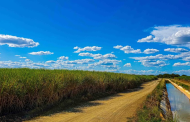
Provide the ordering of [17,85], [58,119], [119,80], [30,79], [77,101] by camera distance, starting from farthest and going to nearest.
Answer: [119,80]
[77,101]
[30,79]
[17,85]
[58,119]

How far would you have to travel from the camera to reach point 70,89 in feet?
35.0

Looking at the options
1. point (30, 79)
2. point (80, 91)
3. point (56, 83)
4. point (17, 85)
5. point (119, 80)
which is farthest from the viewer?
point (119, 80)

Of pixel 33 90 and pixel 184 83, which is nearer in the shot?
pixel 33 90

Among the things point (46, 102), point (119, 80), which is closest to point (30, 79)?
point (46, 102)

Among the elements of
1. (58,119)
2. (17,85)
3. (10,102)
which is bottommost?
(58,119)

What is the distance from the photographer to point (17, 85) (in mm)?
7535

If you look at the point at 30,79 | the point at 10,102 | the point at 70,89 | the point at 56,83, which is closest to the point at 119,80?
the point at 70,89

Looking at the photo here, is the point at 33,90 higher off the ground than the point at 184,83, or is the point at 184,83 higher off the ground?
Result: the point at 184,83

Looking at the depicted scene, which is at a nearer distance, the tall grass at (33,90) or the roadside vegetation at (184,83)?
the tall grass at (33,90)

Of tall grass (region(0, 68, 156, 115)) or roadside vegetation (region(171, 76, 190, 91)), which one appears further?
roadside vegetation (region(171, 76, 190, 91))

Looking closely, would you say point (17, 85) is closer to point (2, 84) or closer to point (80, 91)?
point (2, 84)

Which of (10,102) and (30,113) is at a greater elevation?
(10,102)

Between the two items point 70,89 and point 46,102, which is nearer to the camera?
point 46,102

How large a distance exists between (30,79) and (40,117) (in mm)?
2211
